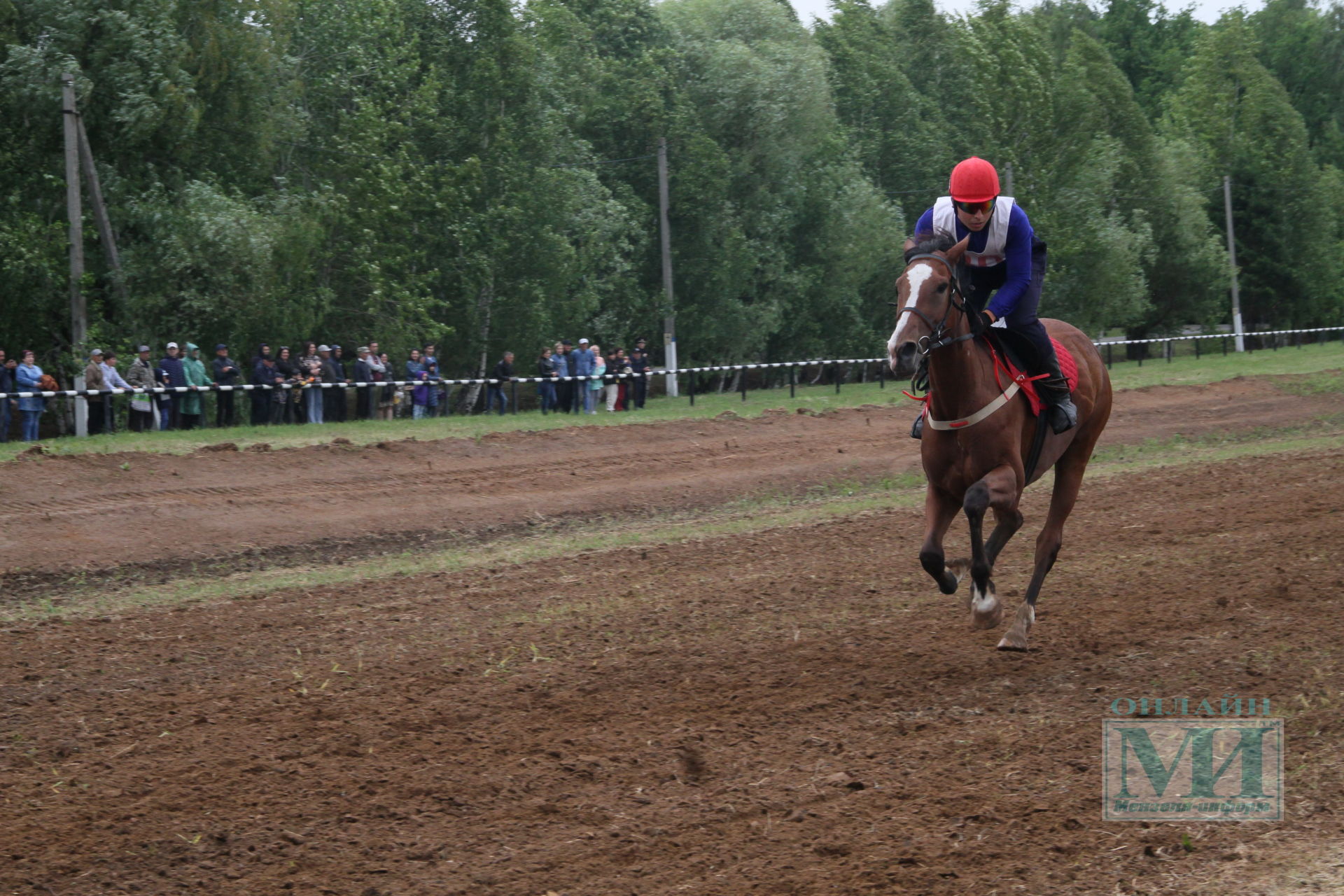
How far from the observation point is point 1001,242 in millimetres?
8711

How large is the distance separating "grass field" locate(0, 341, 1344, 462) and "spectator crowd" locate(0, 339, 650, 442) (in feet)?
2.77

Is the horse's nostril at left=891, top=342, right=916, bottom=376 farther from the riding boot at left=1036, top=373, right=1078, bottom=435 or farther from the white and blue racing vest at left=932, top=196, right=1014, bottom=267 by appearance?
the riding boot at left=1036, top=373, right=1078, bottom=435

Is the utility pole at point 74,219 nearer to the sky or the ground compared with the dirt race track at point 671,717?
nearer to the sky

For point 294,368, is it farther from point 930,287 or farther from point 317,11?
point 930,287

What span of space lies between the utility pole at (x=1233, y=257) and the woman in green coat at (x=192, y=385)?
1931 inches

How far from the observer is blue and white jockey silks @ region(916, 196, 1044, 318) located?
28.2 feet

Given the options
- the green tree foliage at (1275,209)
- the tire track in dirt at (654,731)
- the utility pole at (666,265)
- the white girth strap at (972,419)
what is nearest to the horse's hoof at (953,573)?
the tire track in dirt at (654,731)

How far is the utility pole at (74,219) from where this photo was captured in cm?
2455

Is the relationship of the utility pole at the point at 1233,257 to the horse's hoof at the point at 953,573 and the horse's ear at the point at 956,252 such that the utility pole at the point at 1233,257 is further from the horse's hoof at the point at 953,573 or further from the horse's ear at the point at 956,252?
the horse's ear at the point at 956,252

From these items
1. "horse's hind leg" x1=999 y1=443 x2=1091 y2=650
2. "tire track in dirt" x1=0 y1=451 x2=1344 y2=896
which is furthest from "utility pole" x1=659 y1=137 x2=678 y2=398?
"horse's hind leg" x1=999 y1=443 x2=1091 y2=650

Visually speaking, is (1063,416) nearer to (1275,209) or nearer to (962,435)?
(962,435)

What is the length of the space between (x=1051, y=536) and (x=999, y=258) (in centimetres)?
214

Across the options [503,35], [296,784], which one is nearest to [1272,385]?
[503,35]

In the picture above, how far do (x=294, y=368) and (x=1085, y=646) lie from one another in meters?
19.8
